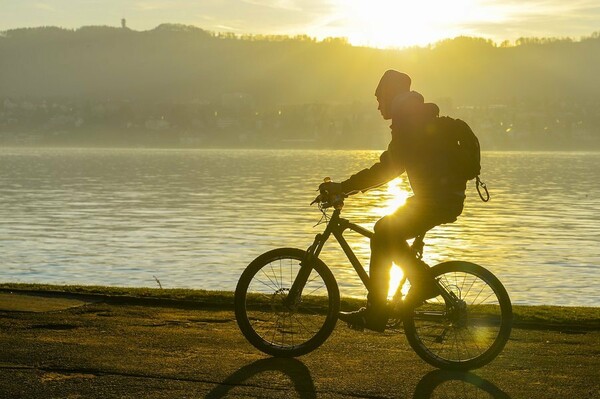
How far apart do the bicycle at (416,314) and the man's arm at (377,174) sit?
0.57ft

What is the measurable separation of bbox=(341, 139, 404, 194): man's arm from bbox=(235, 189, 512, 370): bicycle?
0.17m

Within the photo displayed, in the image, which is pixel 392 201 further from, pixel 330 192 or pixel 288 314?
pixel 330 192

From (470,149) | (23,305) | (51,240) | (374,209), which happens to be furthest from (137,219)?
(470,149)

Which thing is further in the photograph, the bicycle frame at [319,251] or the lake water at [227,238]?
the lake water at [227,238]

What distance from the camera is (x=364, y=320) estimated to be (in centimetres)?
796

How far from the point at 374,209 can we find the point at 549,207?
12.7 metres

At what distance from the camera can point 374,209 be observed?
77.8 metres

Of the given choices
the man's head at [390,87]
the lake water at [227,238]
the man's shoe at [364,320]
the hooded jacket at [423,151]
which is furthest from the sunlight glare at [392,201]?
the hooded jacket at [423,151]

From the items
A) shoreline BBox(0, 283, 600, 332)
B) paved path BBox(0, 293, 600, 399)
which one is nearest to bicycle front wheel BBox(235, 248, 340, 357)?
paved path BBox(0, 293, 600, 399)

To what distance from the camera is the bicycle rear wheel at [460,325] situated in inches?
300

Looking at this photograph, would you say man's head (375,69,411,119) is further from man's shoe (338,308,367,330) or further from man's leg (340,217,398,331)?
man's shoe (338,308,367,330)

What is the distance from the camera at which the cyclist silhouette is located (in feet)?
24.6

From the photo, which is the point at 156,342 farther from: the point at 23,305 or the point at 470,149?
the point at 470,149

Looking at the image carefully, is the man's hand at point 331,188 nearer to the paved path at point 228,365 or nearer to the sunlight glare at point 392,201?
the paved path at point 228,365
